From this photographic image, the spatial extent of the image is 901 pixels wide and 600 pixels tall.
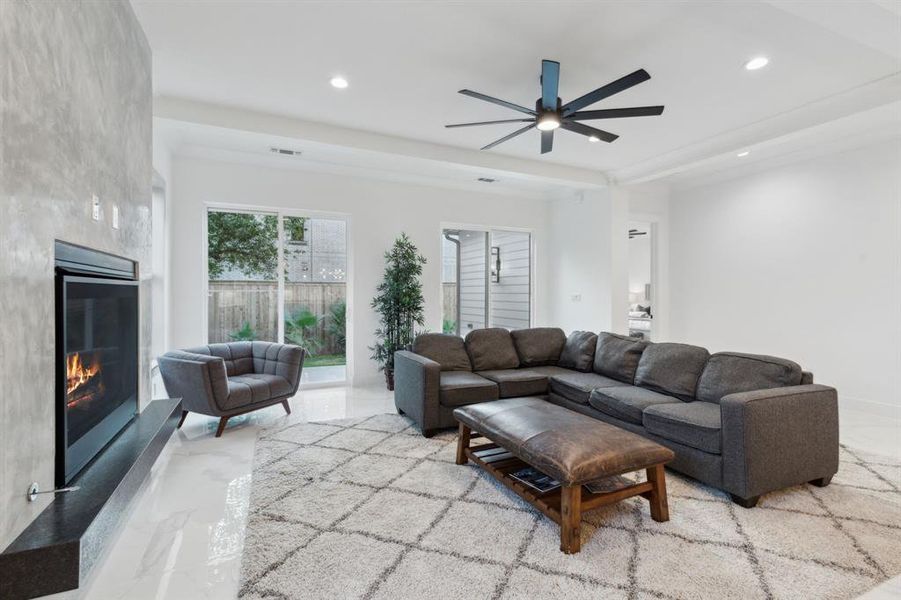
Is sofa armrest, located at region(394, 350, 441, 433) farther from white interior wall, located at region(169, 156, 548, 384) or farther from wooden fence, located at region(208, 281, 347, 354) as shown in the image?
wooden fence, located at region(208, 281, 347, 354)

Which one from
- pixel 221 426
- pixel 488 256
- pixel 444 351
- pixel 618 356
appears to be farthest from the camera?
pixel 488 256

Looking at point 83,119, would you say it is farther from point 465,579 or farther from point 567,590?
point 567,590

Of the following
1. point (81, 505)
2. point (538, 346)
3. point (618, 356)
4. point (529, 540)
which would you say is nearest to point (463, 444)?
point (529, 540)

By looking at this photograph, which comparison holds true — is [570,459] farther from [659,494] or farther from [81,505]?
[81,505]

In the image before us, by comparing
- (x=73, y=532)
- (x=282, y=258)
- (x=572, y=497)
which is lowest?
(x=572, y=497)

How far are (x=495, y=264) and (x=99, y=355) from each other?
539 cm

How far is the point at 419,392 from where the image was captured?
143 inches

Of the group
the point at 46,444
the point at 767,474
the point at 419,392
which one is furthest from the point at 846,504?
the point at 46,444

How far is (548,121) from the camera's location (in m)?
2.99

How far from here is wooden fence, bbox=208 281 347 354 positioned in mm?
4957

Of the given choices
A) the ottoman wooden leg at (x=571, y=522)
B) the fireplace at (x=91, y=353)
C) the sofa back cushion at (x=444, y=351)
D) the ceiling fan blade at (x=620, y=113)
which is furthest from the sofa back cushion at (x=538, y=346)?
the fireplace at (x=91, y=353)

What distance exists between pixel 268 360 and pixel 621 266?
4.47 meters

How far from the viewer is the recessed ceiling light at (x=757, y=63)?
2902 mm

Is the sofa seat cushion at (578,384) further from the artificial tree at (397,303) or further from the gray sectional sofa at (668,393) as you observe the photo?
the artificial tree at (397,303)
